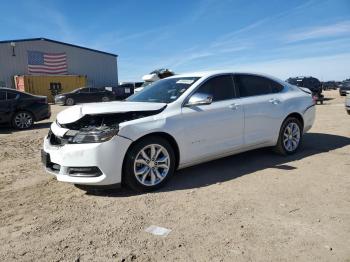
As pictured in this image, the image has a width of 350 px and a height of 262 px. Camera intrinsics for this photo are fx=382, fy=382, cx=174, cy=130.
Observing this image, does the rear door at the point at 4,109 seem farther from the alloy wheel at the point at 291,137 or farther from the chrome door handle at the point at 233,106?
the alloy wheel at the point at 291,137

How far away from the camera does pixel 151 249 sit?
3.39m

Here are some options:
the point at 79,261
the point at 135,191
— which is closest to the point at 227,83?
the point at 135,191

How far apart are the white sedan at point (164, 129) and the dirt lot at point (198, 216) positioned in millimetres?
336

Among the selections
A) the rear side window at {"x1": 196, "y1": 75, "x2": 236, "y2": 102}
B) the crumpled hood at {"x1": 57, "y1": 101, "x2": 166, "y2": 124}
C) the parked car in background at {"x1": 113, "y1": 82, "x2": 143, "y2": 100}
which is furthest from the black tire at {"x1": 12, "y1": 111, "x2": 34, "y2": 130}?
the parked car in background at {"x1": 113, "y1": 82, "x2": 143, "y2": 100}

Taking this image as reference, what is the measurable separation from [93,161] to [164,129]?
102 cm

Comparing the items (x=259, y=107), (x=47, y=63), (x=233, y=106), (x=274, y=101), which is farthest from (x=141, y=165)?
(x=47, y=63)

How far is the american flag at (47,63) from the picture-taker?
38.1 meters

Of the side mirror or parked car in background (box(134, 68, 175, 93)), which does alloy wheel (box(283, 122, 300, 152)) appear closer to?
the side mirror

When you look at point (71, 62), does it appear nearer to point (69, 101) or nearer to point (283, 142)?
point (69, 101)

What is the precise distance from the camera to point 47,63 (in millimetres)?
39344

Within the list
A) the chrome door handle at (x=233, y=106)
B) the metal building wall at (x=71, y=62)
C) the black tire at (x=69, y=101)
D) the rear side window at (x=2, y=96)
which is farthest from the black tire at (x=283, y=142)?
the metal building wall at (x=71, y=62)

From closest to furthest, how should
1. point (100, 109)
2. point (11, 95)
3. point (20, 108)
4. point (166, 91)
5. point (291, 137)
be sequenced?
point (100, 109) → point (166, 91) → point (291, 137) → point (11, 95) → point (20, 108)

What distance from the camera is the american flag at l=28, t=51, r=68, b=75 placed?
125ft

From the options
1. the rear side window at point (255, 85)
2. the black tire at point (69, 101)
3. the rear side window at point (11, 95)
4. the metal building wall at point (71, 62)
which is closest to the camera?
the rear side window at point (255, 85)
